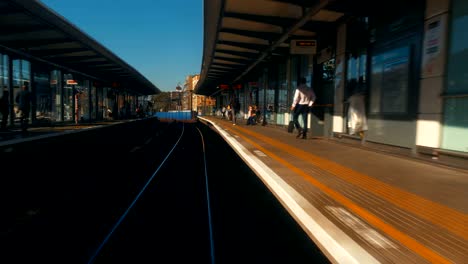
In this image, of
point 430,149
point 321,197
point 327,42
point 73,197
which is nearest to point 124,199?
point 73,197

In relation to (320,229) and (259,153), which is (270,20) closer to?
(259,153)

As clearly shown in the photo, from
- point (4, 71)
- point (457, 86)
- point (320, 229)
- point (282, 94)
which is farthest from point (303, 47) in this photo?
point (4, 71)

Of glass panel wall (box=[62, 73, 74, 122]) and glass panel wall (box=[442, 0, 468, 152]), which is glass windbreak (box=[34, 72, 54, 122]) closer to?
glass panel wall (box=[62, 73, 74, 122])

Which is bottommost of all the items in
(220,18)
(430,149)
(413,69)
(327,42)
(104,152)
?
(104,152)

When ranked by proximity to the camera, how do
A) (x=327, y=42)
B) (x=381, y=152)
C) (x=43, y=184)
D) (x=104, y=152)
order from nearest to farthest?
(x=43, y=184) < (x=381, y=152) < (x=104, y=152) < (x=327, y=42)

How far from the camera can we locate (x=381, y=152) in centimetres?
920

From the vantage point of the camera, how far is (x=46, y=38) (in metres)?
18.9

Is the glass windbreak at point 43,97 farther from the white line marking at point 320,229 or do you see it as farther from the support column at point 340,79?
the white line marking at point 320,229

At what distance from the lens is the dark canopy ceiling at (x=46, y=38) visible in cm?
1402

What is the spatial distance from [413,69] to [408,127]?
123 centimetres

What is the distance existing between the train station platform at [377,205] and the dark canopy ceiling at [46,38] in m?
11.3

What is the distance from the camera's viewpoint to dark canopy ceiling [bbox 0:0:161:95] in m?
14.0

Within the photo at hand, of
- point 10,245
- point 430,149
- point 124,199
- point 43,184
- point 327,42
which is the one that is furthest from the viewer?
A: point 327,42

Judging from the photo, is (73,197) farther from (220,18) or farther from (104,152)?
(220,18)
